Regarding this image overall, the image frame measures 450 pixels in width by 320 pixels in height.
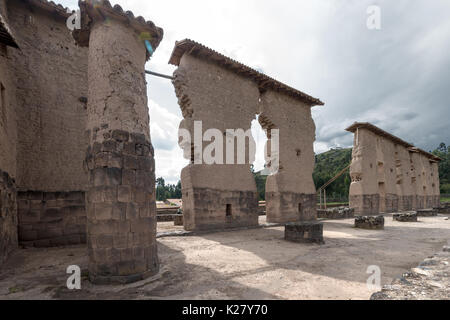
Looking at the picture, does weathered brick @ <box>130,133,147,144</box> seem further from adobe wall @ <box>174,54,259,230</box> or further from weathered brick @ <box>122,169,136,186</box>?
adobe wall @ <box>174,54,259,230</box>

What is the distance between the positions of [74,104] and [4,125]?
7.66 ft

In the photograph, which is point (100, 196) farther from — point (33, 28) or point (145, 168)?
point (33, 28)

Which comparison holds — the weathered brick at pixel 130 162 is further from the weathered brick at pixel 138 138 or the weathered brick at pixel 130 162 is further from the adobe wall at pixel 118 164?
the weathered brick at pixel 138 138

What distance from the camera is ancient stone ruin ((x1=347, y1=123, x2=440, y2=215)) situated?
61.6ft

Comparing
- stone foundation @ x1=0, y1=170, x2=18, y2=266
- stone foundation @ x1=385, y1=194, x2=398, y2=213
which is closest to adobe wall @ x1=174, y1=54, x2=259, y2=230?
stone foundation @ x1=0, y1=170, x2=18, y2=266

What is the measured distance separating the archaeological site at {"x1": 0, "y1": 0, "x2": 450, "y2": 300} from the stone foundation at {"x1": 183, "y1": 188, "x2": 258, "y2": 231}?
6 cm

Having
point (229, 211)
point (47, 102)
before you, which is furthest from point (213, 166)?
point (47, 102)

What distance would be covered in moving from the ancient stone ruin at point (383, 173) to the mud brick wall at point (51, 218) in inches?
744

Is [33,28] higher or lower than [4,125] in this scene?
higher

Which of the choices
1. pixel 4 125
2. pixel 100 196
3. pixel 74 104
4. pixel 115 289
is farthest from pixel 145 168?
pixel 74 104

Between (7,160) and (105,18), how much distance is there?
4.03 metres

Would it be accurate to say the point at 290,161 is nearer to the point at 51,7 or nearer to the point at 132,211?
the point at 132,211

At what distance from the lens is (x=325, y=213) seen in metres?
17.0

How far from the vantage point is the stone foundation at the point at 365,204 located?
1834cm
